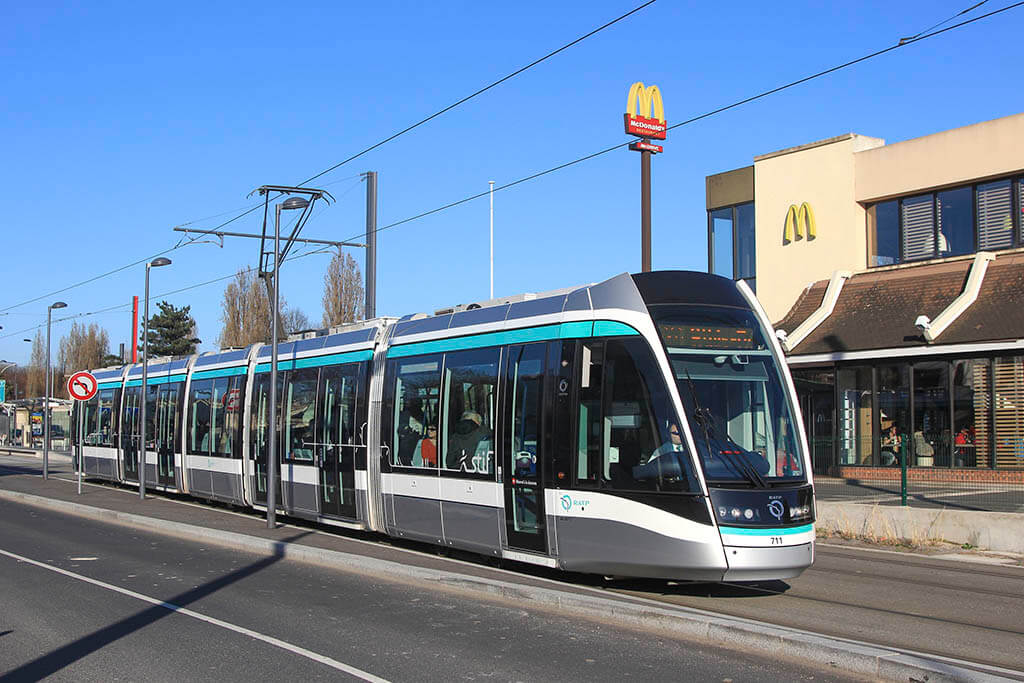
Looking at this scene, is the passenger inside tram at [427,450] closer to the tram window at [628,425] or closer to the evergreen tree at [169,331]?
the tram window at [628,425]

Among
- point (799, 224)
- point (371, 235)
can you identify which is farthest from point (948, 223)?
point (371, 235)

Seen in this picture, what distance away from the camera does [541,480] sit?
39.0 feet

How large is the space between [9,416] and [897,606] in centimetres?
8504

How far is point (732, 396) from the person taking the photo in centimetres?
1076

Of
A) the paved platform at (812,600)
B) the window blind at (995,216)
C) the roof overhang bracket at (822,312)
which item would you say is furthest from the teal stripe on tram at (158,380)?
the window blind at (995,216)

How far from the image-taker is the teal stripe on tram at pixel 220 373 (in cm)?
2159

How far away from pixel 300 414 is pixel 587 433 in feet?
28.0

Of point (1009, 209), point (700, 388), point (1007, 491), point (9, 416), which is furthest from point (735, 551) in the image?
point (9, 416)

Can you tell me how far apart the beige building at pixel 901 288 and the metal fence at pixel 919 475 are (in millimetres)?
78

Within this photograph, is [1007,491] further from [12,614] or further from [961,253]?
[12,614]

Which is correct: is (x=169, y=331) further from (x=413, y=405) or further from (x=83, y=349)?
(x=413, y=405)

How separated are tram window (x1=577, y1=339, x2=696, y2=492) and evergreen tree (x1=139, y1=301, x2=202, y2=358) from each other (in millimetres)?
81179

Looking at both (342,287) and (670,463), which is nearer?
(670,463)

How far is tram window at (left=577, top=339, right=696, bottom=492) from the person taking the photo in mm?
10484
